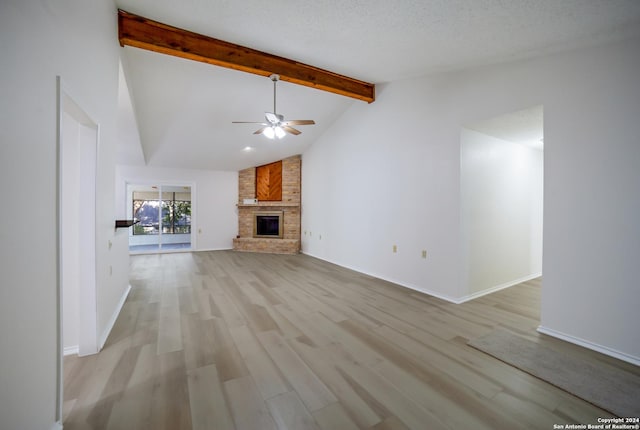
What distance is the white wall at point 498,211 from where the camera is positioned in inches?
140

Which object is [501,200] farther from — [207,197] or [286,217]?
[207,197]

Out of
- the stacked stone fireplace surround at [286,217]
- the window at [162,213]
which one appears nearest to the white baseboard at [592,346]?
the stacked stone fireplace surround at [286,217]

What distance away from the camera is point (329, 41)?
9.49ft

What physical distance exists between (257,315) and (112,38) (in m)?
3.13

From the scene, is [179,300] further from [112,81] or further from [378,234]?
[378,234]

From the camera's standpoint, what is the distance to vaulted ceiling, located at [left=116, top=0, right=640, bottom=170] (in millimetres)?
2125

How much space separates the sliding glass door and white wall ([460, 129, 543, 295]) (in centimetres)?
740

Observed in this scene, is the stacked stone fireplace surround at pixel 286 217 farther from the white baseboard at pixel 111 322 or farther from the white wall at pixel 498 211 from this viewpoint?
the white wall at pixel 498 211

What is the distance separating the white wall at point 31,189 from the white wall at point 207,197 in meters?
6.40

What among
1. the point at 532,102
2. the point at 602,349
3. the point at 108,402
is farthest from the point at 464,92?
the point at 108,402

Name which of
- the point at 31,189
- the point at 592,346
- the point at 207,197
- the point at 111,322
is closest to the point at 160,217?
the point at 207,197

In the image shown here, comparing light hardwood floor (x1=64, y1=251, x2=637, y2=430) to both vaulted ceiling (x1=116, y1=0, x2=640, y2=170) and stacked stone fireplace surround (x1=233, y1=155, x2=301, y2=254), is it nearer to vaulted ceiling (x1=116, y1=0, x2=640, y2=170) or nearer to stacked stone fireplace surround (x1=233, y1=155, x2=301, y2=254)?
vaulted ceiling (x1=116, y1=0, x2=640, y2=170)

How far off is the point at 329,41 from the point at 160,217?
6.86 m

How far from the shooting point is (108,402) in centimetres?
168
